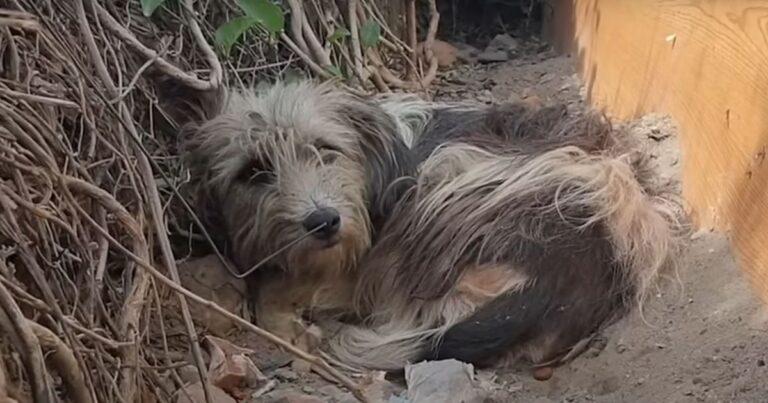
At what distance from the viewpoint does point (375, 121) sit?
3.32 metres

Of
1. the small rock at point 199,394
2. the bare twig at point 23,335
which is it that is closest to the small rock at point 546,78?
the small rock at point 199,394

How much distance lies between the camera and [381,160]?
10.7 ft

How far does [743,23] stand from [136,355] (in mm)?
1725

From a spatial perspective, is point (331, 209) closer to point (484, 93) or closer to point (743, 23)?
point (743, 23)

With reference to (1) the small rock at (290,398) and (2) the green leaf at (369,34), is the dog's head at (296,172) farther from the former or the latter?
(2) the green leaf at (369,34)

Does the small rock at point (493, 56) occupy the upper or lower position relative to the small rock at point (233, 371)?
lower

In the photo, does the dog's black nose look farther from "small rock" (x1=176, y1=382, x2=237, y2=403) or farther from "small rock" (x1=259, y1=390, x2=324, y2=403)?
"small rock" (x1=176, y1=382, x2=237, y2=403)

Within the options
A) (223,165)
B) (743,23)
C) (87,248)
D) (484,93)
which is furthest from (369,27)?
(87,248)

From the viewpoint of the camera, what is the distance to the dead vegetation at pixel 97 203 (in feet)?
5.86

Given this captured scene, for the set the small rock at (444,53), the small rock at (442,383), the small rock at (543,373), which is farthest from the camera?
the small rock at (444,53)

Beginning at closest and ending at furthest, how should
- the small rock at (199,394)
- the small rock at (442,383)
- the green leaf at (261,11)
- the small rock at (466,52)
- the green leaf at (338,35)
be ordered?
the small rock at (199,394), the small rock at (442,383), the green leaf at (261,11), the green leaf at (338,35), the small rock at (466,52)

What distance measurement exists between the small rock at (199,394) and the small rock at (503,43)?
3.56 meters

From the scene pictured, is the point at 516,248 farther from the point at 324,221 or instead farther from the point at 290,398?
the point at 290,398

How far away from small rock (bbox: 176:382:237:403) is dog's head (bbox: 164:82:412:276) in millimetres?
674
